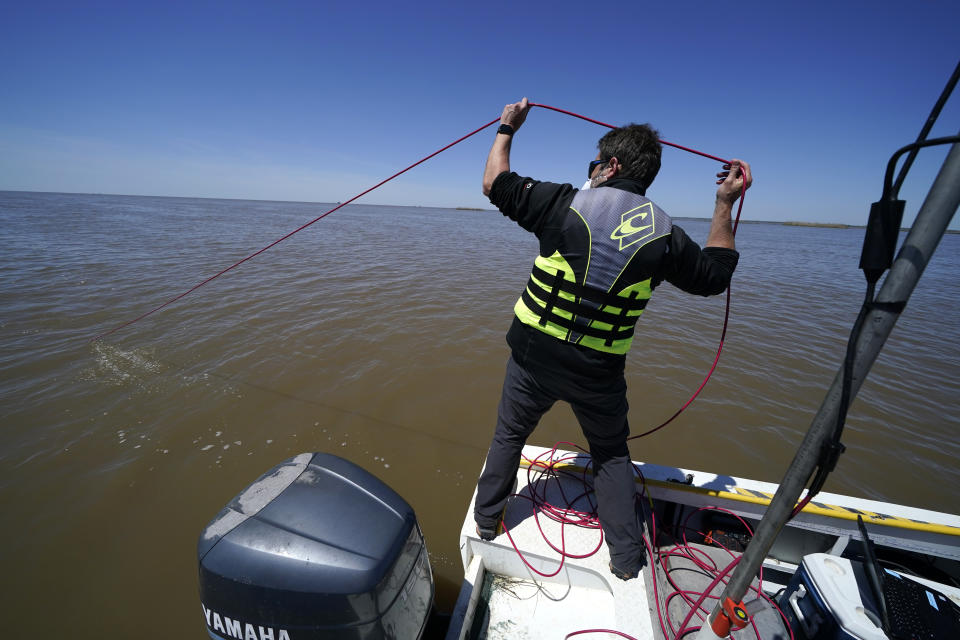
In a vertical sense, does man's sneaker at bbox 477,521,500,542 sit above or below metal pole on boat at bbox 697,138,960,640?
below

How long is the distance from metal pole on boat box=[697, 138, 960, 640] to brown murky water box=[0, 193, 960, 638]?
204cm

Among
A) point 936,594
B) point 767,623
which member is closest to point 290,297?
point 767,623

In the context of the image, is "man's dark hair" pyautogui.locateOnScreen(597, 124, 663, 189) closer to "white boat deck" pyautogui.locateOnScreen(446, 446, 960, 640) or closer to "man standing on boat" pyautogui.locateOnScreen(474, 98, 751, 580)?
"man standing on boat" pyautogui.locateOnScreen(474, 98, 751, 580)

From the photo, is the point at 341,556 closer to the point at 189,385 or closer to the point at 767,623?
the point at 767,623

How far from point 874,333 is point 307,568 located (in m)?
1.79

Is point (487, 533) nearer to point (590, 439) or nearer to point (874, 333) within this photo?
point (590, 439)

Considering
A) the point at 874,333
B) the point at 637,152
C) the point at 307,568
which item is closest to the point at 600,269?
the point at 637,152

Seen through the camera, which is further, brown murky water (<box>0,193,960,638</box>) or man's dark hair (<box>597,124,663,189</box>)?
brown murky water (<box>0,193,960,638</box>)

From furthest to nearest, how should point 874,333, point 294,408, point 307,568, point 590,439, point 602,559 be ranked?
point 294,408 < point 602,559 < point 590,439 < point 307,568 < point 874,333

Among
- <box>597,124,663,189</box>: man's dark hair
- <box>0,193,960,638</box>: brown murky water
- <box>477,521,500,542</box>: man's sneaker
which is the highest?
<box>597,124,663,189</box>: man's dark hair

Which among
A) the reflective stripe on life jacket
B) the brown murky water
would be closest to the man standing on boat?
the reflective stripe on life jacket

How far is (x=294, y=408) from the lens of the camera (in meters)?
3.80

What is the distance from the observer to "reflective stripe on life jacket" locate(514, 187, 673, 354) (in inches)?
55.5

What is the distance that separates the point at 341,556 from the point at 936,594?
2.48m
